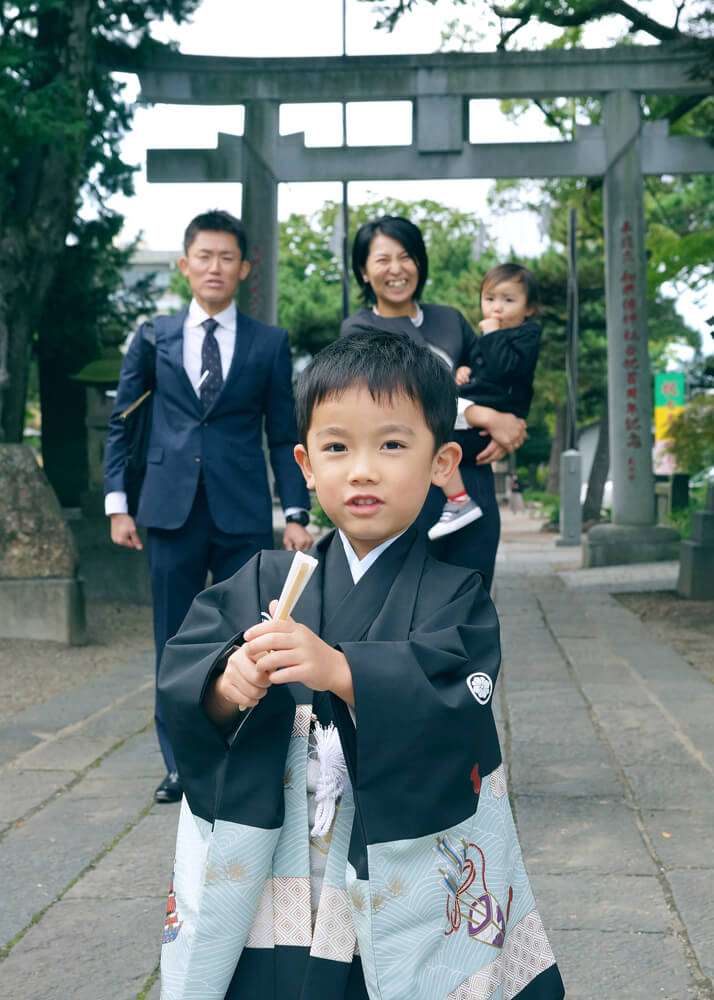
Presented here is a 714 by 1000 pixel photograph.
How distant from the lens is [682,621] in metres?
8.97

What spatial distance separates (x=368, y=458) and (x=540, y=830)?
2.14 metres

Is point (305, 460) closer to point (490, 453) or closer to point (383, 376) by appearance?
point (383, 376)

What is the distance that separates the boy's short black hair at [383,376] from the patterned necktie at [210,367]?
6.36 feet

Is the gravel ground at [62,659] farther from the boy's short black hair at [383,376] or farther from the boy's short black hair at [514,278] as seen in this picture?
the boy's short black hair at [383,376]

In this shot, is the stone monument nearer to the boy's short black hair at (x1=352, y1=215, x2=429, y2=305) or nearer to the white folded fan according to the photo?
the boy's short black hair at (x1=352, y1=215, x2=429, y2=305)

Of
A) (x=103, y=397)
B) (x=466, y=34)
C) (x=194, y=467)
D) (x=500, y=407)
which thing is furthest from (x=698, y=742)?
(x=466, y=34)

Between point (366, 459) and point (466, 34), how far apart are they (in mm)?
16243

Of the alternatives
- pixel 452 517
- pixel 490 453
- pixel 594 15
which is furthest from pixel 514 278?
pixel 594 15

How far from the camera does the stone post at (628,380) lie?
13.6 metres

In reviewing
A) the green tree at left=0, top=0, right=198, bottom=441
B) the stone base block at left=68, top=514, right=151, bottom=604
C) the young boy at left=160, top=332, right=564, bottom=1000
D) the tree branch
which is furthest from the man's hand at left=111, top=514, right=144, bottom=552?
the tree branch

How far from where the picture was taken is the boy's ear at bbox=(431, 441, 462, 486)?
2.04 m

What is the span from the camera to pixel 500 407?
358 cm

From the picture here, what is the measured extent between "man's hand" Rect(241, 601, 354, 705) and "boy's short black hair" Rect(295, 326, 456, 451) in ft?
1.46

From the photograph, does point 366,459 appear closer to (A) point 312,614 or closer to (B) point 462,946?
(A) point 312,614
